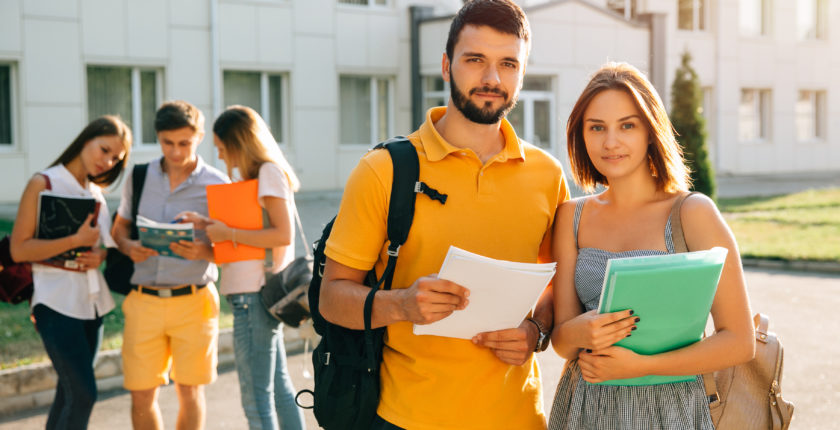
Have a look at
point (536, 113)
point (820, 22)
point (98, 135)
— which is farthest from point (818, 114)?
point (98, 135)

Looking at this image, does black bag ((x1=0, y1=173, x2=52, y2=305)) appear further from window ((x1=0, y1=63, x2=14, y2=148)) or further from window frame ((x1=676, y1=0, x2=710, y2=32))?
window frame ((x1=676, y1=0, x2=710, y2=32))

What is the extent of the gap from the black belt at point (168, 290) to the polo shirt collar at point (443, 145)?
2314 millimetres

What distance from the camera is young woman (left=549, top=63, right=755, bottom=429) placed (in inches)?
95.2

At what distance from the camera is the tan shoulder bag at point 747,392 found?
253 centimetres

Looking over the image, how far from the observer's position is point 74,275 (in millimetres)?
4605

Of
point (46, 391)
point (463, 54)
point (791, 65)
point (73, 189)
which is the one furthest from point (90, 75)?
point (791, 65)

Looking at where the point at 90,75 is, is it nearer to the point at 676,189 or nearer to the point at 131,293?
the point at 131,293

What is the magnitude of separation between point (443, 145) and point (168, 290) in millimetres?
2474

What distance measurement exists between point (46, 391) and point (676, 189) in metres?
5.11

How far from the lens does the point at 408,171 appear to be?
2.60 metres

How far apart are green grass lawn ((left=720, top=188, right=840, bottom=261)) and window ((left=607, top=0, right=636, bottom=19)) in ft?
32.4

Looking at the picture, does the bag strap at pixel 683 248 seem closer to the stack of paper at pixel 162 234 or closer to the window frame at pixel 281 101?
the stack of paper at pixel 162 234

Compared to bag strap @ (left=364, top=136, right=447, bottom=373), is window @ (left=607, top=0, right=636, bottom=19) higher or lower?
higher

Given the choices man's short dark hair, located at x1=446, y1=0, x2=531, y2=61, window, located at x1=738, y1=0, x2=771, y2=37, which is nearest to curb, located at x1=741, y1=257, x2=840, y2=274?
man's short dark hair, located at x1=446, y1=0, x2=531, y2=61
